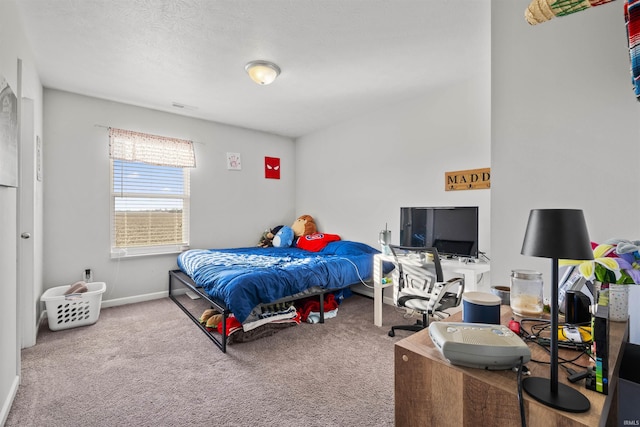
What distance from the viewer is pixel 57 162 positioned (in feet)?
10.4

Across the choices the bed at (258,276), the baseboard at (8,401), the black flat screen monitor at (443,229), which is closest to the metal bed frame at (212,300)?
the bed at (258,276)

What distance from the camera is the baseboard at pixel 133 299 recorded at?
343cm

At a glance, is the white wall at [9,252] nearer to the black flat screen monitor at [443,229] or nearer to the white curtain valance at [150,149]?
the white curtain valance at [150,149]

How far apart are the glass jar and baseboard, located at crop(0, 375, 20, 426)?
8.37ft

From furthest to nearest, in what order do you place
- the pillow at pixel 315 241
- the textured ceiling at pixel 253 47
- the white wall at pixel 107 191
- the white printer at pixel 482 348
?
the pillow at pixel 315 241 → the white wall at pixel 107 191 → the textured ceiling at pixel 253 47 → the white printer at pixel 482 348

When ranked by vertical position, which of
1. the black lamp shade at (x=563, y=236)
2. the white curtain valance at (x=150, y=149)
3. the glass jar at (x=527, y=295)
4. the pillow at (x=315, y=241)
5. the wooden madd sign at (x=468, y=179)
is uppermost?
the white curtain valance at (x=150, y=149)

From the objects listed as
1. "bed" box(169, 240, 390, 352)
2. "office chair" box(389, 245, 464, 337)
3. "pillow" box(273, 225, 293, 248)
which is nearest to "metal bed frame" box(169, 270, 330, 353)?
"bed" box(169, 240, 390, 352)

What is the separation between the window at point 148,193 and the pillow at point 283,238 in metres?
1.23

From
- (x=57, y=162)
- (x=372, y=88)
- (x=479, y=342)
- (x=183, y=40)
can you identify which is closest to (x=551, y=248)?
(x=479, y=342)

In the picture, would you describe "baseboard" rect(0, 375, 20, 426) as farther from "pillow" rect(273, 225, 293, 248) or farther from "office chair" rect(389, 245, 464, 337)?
"pillow" rect(273, 225, 293, 248)

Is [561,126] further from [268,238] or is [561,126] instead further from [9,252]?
[268,238]

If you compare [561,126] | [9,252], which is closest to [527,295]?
[561,126]

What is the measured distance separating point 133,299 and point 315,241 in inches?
92.8

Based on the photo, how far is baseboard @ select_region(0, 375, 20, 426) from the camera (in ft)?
5.07
